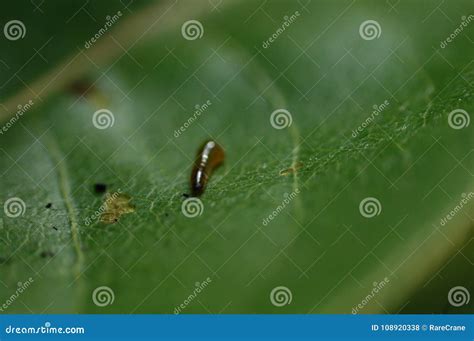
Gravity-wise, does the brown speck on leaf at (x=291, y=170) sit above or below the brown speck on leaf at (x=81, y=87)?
above

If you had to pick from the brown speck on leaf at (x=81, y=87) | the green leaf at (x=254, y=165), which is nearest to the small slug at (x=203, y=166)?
the green leaf at (x=254, y=165)

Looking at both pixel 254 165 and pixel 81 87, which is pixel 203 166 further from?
pixel 81 87

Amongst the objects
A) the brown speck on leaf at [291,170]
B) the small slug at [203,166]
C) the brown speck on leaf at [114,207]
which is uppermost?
the brown speck on leaf at [291,170]

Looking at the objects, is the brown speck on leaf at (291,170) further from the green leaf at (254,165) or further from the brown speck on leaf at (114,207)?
the brown speck on leaf at (114,207)

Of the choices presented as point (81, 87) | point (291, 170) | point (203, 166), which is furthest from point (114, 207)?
point (291, 170)

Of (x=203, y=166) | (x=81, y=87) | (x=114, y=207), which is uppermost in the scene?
(x=203, y=166)
